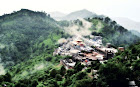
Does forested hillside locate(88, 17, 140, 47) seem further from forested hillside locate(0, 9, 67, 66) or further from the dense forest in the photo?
forested hillside locate(0, 9, 67, 66)

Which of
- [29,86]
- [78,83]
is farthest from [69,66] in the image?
[78,83]

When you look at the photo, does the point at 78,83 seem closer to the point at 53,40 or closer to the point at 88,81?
the point at 88,81

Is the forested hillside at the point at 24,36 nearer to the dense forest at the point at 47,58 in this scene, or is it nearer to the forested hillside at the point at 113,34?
the dense forest at the point at 47,58

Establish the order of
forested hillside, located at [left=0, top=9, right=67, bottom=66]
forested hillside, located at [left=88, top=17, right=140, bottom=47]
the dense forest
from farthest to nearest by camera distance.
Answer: forested hillside, located at [left=88, top=17, right=140, bottom=47], forested hillside, located at [left=0, top=9, right=67, bottom=66], the dense forest

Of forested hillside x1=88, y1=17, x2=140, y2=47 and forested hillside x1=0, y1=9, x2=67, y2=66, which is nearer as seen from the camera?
forested hillside x1=0, y1=9, x2=67, y2=66

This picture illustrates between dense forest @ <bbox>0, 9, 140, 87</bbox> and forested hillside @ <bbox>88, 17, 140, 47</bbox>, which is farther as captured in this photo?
forested hillside @ <bbox>88, 17, 140, 47</bbox>

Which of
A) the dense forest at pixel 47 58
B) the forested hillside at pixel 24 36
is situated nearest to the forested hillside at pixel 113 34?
the dense forest at pixel 47 58

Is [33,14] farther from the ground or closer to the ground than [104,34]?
farther from the ground

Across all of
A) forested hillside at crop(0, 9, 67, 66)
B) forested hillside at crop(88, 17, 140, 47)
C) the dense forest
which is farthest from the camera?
forested hillside at crop(88, 17, 140, 47)

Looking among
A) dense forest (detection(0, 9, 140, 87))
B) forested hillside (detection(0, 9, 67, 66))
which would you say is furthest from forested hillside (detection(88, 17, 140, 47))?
forested hillside (detection(0, 9, 67, 66))
